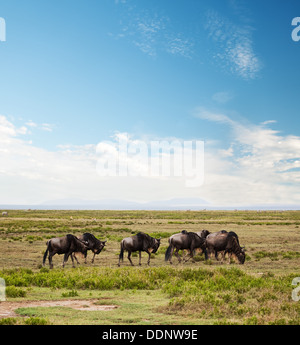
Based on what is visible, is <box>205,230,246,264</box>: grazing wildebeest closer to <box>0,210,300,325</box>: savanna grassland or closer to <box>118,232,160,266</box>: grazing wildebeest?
<box>0,210,300,325</box>: savanna grassland

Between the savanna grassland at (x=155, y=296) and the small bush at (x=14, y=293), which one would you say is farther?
the small bush at (x=14, y=293)

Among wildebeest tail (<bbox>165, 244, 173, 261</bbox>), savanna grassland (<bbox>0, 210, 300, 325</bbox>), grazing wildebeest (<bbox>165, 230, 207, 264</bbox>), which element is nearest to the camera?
savanna grassland (<bbox>0, 210, 300, 325</bbox>)

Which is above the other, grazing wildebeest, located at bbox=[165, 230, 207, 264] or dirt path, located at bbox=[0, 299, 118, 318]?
grazing wildebeest, located at bbox=[165, 230, 207, 264]

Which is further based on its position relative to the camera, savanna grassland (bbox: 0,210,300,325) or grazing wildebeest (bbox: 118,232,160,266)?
grazing wildebeest (bbox: 118,232,160,266)

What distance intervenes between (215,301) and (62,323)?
538 cm

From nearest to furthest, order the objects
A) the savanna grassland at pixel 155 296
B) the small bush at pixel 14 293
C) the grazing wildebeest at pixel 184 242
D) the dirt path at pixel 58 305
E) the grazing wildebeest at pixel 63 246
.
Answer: the savanna grassland at pixel 155 296 < the dirt path at pixel 58 305 < the small bush at pixel 14 293 < the grazing wildebeest at pixel 63 246 < the grazing wildebeest at pixel 184 242

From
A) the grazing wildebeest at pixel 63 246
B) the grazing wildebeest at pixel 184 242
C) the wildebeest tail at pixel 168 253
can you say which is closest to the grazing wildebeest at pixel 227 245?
the grazing wildebeest at pixel 184 242

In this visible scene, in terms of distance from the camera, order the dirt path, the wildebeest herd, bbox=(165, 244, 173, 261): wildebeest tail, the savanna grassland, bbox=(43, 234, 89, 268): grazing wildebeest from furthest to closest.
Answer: bbox=(165, 244, 173, 261): wildebeest tail, the wildebeest herd, bbox=(43, 234, 89, 268): grazing wildebeest, the dirt path, the savanna grassland

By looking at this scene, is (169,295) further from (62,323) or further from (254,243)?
(254,243)

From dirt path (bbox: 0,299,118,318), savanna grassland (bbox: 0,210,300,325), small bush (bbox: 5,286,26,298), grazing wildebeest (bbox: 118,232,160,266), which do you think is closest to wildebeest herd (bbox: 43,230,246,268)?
grazing wildebeest (bbox: 118,232,160,266)

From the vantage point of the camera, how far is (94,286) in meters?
Result: 15.4

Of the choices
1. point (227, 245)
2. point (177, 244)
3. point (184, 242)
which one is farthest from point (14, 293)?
point (227, 245)

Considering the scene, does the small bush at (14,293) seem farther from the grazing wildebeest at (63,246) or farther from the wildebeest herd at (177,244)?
the wildebeest herd at (177,244)
